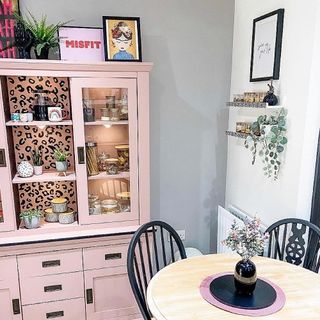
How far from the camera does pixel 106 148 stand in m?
2.37

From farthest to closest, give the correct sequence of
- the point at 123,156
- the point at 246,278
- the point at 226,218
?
the point at 226,218 < the point at 123,156 < the point at 246,278

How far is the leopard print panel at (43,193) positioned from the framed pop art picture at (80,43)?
37.3 inches

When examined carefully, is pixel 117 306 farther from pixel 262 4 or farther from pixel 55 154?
pixel 262 4

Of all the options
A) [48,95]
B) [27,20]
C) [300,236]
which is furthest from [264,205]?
[27,20]

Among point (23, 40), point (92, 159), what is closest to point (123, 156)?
point (92, 159)

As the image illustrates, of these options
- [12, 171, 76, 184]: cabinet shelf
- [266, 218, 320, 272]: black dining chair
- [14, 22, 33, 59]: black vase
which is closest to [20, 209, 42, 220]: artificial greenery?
[12, 171, 76, 184]: cabinet shelf

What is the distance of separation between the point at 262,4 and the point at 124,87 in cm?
112

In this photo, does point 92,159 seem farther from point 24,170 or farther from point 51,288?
point 51,288

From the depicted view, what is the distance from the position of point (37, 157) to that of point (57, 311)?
3.68 feet

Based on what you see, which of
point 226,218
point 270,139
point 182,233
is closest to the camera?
point 270,139

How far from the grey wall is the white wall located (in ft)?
1.07

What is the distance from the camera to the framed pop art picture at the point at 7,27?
2186mm

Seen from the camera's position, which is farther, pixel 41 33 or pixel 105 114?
pixel 105 114

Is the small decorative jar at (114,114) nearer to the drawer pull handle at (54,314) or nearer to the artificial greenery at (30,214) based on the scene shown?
the artificial greenery at (30,214)
